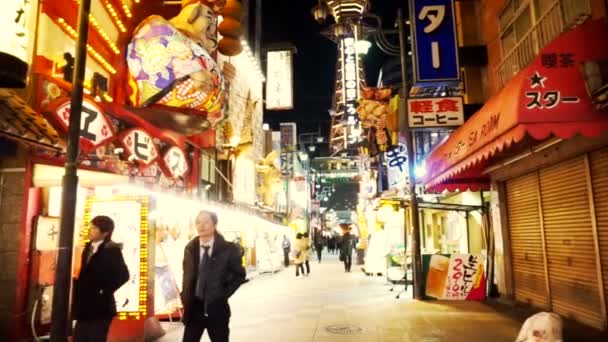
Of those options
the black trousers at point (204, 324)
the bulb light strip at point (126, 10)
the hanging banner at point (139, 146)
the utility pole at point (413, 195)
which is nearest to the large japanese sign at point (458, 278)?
the utility pole at point (413, 195)

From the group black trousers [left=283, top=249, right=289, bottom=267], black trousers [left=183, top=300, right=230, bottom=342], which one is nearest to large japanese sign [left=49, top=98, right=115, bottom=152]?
black trousers [left=183, top=300, right=230, bottom=342]

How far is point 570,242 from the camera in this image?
Result: 9180mm

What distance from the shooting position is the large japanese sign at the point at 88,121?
7.02 meters

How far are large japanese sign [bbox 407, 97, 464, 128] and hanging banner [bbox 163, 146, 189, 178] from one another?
6415 millimetres

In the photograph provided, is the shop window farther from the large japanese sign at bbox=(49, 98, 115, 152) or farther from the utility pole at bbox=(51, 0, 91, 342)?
the large japanese sign at bbox=(49, 98, 115, 152)

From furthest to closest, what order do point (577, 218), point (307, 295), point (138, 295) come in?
point (307, 295) < point (577, 218) < point (138, 295)

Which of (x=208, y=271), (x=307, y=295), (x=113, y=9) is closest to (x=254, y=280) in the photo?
(x=307, y=295)

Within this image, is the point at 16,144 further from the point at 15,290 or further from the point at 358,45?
the point at 358,45

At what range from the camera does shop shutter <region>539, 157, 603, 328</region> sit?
27.9 ft

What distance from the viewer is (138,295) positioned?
26.6 ft

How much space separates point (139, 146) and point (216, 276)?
4.76 meters

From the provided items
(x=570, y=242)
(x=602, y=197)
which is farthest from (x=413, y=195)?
(x=602, y=197)

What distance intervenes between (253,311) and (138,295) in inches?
158

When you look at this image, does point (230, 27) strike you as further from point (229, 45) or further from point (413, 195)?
point (413, 195)
